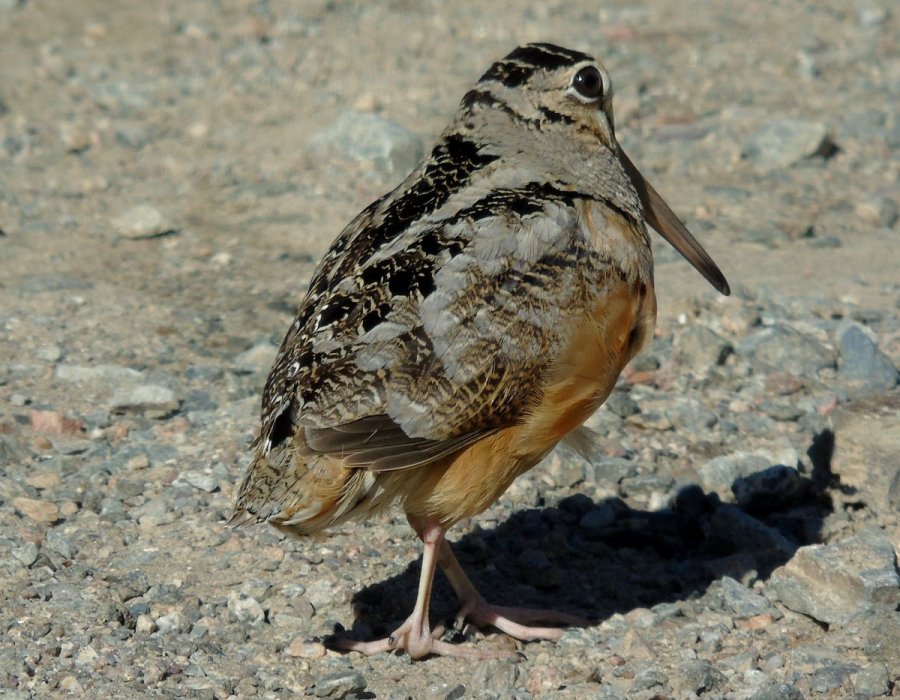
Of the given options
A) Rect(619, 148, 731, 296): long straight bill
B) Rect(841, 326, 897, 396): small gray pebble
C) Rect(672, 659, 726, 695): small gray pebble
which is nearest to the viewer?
Rect(672, 659, 726, 695): small gray pebble

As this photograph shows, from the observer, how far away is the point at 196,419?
688 centimetres

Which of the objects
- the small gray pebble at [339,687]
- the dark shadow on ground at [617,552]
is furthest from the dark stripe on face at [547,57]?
the small gray pebble at [339,687]

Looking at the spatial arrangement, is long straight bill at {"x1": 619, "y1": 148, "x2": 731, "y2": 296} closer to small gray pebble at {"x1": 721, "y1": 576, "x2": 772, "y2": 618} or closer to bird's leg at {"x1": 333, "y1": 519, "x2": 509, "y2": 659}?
small gray pebble at {"x1": 721, "y1": 576, "x2": 772, "y2": 618}

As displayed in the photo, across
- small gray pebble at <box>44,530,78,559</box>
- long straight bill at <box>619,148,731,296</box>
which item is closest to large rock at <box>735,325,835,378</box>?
long straight bill at <box>619,148,731,296</box>

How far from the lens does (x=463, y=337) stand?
488 cm

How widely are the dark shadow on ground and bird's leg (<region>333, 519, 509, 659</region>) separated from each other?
0.21 m

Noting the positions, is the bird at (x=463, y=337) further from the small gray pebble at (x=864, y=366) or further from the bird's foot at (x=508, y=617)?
the small gray pebble at (x=864, y=366)

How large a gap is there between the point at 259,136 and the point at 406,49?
2.19 metres

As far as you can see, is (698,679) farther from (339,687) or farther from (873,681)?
(339,687)

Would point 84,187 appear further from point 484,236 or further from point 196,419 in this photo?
point 484,236

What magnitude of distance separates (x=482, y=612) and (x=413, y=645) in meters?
0.43

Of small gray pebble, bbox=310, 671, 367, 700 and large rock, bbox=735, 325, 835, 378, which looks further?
large rock, bbox=735, 325, 835, 378

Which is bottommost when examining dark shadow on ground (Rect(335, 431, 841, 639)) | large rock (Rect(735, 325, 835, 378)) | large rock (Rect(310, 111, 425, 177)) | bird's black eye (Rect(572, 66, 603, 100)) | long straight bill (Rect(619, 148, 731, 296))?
dark shadow on ground (Rect(335, 431, 841, 639))

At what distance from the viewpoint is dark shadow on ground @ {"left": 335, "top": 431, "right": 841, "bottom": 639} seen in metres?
5.86
